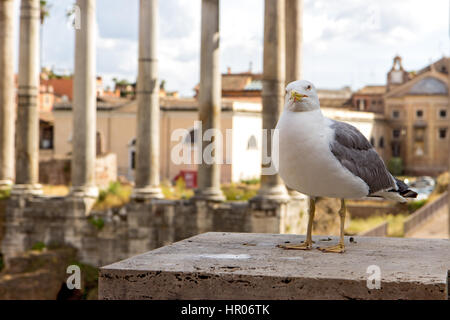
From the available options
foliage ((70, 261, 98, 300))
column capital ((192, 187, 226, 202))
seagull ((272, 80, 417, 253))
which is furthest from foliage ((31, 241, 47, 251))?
seagull ((272, 80, 417, 253))

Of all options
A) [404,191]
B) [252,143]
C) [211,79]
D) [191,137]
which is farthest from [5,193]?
[404,191]

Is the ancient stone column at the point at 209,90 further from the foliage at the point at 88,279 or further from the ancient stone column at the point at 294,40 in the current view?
the foliage at the point at 88,279

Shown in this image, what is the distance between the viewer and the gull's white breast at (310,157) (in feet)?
23.3

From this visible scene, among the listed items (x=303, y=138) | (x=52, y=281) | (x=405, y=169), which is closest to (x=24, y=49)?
(x=52, y=281)

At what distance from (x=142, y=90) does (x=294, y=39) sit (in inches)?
227

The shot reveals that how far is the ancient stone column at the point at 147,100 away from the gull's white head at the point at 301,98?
20.0 meters

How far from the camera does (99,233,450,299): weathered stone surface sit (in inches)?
213

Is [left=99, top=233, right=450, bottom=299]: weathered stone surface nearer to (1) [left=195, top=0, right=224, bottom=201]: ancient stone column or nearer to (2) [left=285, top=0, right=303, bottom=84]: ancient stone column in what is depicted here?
(1) [left=195, top=0, right=224, bottom=201]: ancient stone column

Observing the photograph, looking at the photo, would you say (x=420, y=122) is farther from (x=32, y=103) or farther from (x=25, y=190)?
(x=25, y=190)

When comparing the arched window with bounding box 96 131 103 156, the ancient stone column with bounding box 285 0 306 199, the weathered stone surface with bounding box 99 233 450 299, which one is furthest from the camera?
the arched window with bounding box 96 131 103 156

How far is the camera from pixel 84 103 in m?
26.9

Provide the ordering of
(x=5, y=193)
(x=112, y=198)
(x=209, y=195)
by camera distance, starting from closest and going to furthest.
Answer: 1. (x=209, y=195)
2. (x=112, y=198)
3. (x=5, y=193)

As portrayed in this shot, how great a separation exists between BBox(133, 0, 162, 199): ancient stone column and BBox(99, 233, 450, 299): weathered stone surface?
20.3 meters
